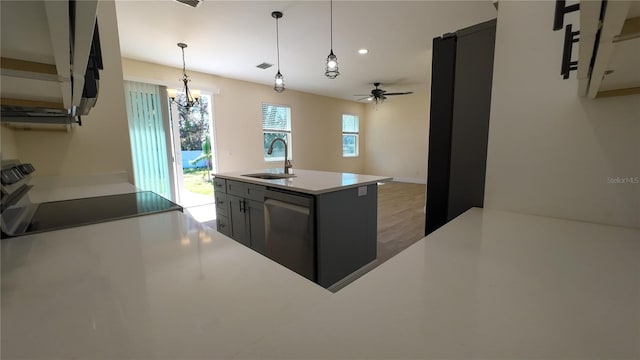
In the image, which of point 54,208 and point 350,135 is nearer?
point 54,208

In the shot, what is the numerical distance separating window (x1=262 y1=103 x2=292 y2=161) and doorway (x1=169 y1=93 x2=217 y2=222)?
3.99ft

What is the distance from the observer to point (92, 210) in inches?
44.1

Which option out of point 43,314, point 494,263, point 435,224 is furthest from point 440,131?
point 43,314

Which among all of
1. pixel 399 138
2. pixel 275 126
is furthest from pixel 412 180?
pixel 275 126

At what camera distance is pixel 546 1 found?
3.01ft

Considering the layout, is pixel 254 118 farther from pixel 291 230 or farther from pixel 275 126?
pixel 291 230

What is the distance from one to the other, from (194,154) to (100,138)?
10.6 feet

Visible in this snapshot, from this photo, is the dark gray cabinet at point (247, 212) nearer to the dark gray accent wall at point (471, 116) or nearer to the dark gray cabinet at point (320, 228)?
the dark gray cabinet at point (320, 228)

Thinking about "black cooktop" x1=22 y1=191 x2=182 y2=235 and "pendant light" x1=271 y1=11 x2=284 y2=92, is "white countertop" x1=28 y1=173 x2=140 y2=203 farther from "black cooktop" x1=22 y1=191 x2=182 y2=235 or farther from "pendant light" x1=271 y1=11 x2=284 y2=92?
"pendant light" x1=271 y1=11 x2=284 y2=92

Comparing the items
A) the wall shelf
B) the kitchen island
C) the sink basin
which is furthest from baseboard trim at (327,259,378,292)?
the wall shelf

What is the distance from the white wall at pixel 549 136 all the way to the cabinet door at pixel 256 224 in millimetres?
1765

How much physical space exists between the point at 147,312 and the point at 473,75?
150 centimetres

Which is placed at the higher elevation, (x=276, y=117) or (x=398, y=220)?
(x=276, y=117)

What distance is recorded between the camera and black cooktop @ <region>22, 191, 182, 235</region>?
3.08ft
